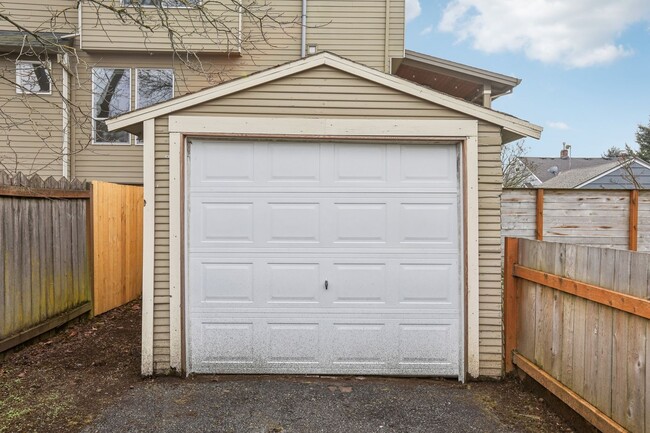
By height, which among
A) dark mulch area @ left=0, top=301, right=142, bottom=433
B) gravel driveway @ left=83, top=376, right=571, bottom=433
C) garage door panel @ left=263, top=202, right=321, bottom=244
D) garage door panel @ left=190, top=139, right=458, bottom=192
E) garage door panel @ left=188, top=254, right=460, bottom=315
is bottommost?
gravel driveway @ left=83, top=376, right=571, bottom=433

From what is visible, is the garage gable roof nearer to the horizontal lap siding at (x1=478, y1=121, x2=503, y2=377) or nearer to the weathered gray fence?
the horizontal lap siding at (x1=478, y1=121, x2=503, y2=377)

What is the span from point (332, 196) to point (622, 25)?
28.9 m

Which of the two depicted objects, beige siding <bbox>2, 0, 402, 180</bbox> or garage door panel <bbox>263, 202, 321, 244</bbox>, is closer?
garage door panel <bbox>263, 202, 321, 244</bbox>

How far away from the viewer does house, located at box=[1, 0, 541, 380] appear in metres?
4.58

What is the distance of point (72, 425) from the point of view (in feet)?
11.8

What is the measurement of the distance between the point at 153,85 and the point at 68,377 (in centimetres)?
700

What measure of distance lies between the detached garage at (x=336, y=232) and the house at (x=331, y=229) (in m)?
0.01

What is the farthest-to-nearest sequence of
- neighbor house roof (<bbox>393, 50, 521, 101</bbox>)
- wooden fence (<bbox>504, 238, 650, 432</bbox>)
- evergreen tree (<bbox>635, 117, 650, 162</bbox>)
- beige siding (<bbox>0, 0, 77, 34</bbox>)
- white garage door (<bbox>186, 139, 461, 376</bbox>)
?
1. evergreen tree (<bbox>635, 117, 650, 162</bbox>)
2. neighbor house roof (<bbox>393, 50, 521, 101</bbox>)
3. beige siding (<bbox>0, 0, 77, 34</bbox>)
4. white garage door (<bbox>186, 139, 461, 376</bbox>)
5. wooden fence (<bbox>504, 238, 650, 432</bbox>)

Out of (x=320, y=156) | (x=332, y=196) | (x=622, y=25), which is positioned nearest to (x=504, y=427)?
(x=332, y=196)

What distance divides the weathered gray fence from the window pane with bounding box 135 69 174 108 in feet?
12.1

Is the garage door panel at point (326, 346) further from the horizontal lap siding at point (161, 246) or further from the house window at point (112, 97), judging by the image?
the house window at point (112, 97)

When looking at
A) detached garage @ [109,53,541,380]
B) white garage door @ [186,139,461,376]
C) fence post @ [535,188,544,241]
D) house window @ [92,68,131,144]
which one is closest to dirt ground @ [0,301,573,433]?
detached garage @ [109,53,541,380]

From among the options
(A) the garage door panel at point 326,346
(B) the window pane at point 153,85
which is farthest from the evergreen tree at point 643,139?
(A) the garage door panel at point 326,346

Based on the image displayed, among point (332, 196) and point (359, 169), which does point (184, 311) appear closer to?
point (332, 196)
